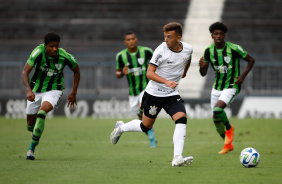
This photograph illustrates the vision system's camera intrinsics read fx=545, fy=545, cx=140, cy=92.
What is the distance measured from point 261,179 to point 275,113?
41.0ft

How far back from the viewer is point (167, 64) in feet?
24.6

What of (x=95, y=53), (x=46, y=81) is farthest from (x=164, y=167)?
(x=95, y=53)

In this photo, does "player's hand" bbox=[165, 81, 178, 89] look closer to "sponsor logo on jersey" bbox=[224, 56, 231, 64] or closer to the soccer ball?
the soccer ball

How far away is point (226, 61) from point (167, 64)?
8.46 feet

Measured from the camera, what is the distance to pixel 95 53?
22938mm

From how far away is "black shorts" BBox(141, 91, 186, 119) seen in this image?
7.53 meters

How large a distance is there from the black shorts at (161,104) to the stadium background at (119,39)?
1088 centimetres

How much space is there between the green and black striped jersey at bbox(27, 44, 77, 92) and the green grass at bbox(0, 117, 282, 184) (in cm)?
115

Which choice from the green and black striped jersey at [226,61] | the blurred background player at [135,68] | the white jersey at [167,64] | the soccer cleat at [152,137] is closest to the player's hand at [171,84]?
the white jersey at [167,64]

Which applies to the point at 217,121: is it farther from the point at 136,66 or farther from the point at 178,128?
the point at 178,128

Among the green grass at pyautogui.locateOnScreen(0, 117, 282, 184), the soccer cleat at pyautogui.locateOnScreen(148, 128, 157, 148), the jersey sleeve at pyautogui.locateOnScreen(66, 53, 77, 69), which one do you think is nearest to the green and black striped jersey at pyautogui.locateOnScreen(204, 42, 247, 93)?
the green grass at pyautogui.locateOnScreen(0, 117, 282, 184)

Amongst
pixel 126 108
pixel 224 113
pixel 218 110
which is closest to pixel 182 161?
pixel 218 110

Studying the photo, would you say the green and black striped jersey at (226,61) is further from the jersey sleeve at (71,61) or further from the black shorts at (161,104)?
the jersey sleeve at (71,61)

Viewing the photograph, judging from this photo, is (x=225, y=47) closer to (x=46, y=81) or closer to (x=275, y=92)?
(x=46, y=81)
